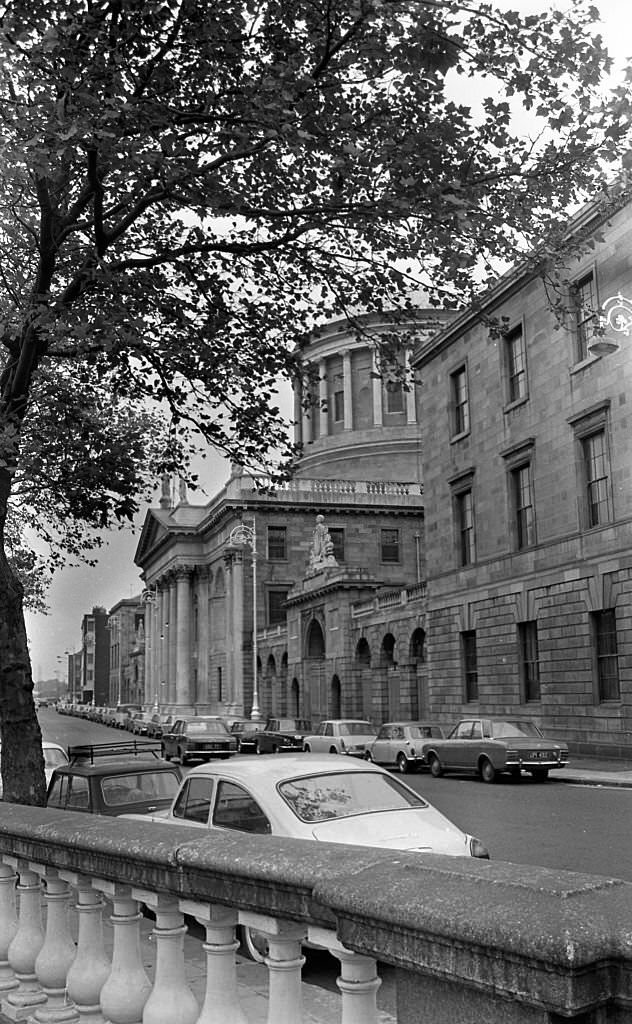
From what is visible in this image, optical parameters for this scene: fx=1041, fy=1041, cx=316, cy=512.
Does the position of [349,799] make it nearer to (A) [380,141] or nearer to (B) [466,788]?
(A) [380,141]

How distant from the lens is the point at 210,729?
4056cm

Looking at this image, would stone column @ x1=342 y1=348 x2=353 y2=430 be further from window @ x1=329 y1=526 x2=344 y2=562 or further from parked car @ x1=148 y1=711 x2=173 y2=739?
parked car @ x1=148 y1=711 x2=173 y2=739

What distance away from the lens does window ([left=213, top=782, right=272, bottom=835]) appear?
9.29 metres

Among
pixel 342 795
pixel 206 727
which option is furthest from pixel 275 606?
pixel 342 795

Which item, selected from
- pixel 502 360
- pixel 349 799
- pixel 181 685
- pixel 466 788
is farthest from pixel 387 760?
pixel 181 685

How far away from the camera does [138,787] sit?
13.0m

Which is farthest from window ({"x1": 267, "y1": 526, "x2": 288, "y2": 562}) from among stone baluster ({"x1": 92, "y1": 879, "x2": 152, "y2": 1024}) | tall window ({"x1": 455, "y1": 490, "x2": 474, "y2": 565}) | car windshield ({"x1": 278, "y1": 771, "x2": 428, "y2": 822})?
stone baluster ({"x1": 92, "y1": 879, "x2": 152, "y2": 1024})

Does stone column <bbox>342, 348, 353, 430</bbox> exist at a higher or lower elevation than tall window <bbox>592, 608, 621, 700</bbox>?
higher

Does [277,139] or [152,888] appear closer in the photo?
[152,888]

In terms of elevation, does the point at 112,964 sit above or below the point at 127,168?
below

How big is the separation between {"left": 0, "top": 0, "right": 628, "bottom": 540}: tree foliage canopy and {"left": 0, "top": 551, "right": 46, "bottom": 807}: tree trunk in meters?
1.34

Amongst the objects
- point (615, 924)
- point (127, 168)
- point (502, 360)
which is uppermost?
point (502, 360)

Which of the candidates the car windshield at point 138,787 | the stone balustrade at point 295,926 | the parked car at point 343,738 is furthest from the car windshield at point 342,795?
the parked car at point 343,738

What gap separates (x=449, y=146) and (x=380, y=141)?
0.58 meters
